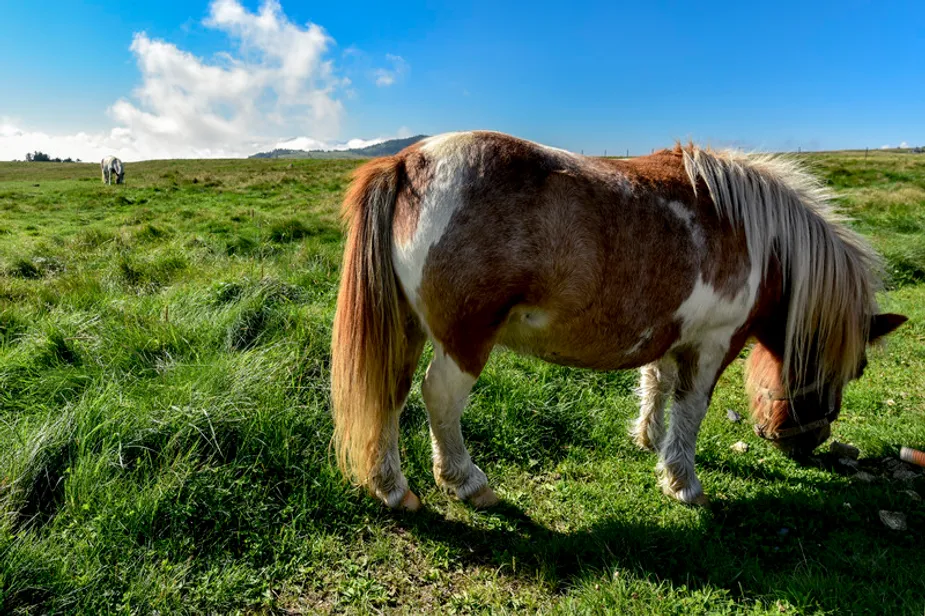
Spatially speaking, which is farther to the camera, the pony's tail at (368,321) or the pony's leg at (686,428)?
the pony's leg at (686,428)

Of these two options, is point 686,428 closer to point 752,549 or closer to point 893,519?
point 752,549

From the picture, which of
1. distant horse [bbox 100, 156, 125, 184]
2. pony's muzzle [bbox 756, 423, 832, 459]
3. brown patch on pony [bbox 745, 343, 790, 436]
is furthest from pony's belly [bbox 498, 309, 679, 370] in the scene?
distant horse [bbox 100, 156, 125, 184]

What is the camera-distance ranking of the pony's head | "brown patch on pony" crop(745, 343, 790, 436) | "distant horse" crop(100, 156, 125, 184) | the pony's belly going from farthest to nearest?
"distant horse" crop(100, 156, 125, 184), "brown patch on pony" crop(745, 343, 790, 436), the pony's head, the pony's belly

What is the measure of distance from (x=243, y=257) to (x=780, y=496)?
21.7 ft

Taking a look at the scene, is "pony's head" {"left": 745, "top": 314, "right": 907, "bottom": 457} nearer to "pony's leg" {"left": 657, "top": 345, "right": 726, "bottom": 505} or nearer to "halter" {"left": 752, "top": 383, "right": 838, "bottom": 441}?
"halter" {"left": 752, "top": 383, "right": 838, "bottom": 441}

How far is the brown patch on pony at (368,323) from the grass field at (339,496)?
47cm

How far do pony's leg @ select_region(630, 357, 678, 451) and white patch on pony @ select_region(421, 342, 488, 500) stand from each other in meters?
1.26

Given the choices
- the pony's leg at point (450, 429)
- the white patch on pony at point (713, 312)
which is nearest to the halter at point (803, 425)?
the white patch on pony at point (713, 312)

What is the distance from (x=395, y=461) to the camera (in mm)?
2787

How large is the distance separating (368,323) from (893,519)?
10.0 ft

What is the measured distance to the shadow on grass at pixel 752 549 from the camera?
2221 millimetres

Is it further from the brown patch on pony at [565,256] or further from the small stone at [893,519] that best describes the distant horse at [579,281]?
the small stone at [893,519]

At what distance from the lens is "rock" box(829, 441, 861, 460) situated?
3.37m

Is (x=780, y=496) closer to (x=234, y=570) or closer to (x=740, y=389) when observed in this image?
(x=740, y=389)
